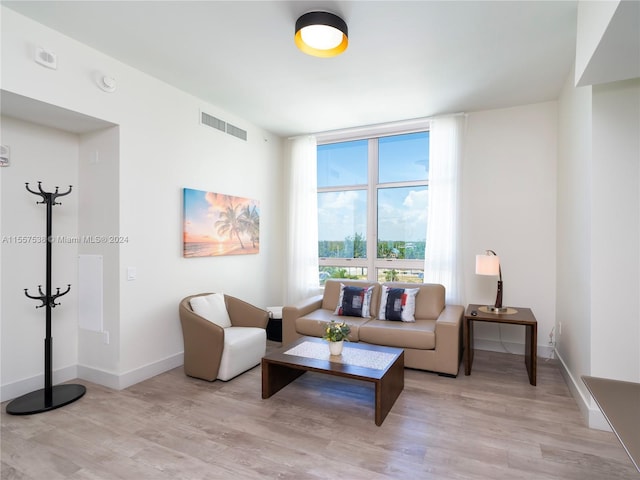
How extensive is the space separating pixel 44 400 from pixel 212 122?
10.4ft

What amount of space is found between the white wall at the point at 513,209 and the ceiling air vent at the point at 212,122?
10.1ft

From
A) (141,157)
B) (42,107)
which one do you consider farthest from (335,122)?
(42,107)

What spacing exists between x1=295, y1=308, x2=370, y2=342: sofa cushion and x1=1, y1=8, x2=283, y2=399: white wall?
112 centimetres

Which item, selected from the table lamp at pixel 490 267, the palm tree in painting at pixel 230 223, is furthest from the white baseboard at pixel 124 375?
the table lamp at pixel 490 267

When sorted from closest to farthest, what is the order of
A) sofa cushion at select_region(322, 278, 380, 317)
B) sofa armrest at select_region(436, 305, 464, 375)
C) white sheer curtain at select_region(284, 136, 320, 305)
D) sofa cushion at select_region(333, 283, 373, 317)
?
sofa armrest at select_region(436, 305, 464, 375) → sofa cushion at select_region(333, 283, 373, 317) → sofa cushion at select_region(322, 278, 380, 317) → white sheer curtain at select_region(284, 136, 320, 305)

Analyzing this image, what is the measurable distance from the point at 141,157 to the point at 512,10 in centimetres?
329

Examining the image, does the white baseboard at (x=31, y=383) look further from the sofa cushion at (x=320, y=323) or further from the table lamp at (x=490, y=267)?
the table lamp at (x=490, y=267)

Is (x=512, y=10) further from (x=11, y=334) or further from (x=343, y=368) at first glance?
(x=11, y=334)

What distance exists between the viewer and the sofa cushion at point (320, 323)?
3.69 meters

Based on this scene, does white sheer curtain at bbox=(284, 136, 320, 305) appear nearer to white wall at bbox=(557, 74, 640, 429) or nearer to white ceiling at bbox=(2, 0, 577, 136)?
white ceiling at bbox=(2, 0, 577, 136)

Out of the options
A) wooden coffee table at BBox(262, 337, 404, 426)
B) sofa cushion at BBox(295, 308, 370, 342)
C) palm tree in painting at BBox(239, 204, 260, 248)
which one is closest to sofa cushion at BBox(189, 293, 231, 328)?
sofa cushion at BBox(295, 308, 370, 342)

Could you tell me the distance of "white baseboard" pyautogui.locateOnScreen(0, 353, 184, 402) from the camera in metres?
2.88

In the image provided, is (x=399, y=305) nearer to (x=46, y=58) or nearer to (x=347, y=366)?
(x=347, y=366)

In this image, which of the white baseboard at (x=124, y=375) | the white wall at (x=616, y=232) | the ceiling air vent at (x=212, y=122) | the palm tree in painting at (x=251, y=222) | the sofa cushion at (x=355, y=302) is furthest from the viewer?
the palm tree in painting at (x=251, y=222)
